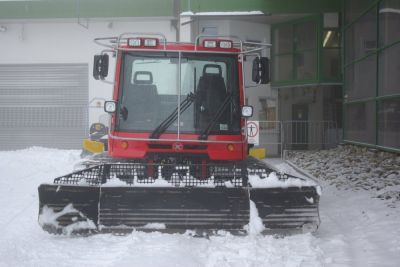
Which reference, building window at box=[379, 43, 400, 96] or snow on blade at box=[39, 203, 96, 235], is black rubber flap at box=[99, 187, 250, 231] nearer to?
snow on blade at box=[39, 203, 96, 235]

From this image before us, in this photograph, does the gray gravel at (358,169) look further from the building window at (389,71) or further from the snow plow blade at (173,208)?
the snow plow blade at (173,208)

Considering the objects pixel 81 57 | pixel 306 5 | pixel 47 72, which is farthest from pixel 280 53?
pixel 47 72

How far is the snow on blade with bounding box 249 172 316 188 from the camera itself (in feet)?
18.4

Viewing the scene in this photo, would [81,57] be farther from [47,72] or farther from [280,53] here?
[280,53]

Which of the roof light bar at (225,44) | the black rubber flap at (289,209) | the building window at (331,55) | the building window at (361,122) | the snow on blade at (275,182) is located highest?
the building window at (331,55)

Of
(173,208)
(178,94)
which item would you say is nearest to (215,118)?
(178,94)

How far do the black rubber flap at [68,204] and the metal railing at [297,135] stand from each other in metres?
12.0

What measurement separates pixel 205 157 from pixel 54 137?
13136 mm

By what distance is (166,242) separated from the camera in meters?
5.36

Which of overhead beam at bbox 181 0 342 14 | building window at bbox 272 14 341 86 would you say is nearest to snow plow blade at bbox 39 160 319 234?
overhead beam at bbox 181 0 342 14

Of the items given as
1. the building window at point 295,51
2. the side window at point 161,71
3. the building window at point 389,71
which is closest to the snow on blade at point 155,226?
the side window at point 161,71

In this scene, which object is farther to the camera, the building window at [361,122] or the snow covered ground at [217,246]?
the building window at [361,122]

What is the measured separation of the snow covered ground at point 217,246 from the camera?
4.75 m

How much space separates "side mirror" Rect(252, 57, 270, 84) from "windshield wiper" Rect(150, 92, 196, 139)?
89 centimetres
